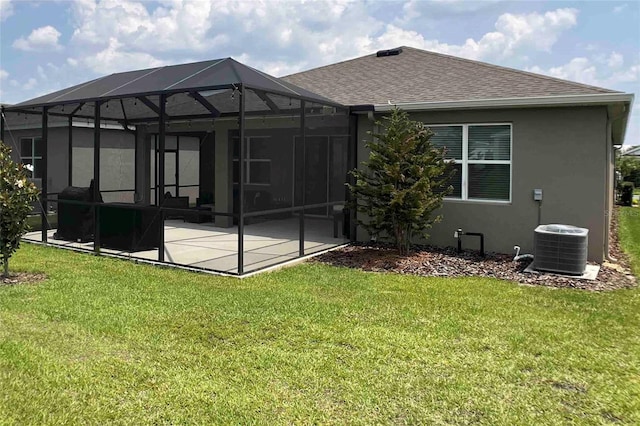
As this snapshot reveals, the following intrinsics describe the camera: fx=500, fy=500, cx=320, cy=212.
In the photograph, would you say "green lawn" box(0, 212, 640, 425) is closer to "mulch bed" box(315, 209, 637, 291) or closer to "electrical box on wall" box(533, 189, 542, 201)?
"mulch bed" box(315, 209, 637, 291)

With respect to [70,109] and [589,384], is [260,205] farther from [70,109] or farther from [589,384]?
[589,384]

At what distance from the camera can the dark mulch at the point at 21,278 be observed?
606 centimetres

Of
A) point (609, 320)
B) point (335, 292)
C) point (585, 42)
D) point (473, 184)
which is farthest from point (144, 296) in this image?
point (585, 42)

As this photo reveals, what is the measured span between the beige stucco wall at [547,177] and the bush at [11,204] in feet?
21.0

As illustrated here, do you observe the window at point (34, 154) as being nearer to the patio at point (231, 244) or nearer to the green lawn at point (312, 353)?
the patio at point (231, 244)

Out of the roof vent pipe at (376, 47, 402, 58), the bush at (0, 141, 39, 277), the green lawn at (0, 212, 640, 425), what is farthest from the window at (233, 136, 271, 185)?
the bush at (0, 141, 39, 277)

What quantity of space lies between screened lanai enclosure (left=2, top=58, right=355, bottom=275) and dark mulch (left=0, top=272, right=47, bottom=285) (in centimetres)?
161

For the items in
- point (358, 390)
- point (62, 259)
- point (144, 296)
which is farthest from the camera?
point (62, 259)

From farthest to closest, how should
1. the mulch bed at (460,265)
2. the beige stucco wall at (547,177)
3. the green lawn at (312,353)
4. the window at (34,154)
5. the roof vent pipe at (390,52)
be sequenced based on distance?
1. the window at (34,154)
2. the roof vent pipe at (390,52)
3. the beige stucco wall at (547,177)
4. the mulch bed at (460,265)
5. the green lawn at (312,353)

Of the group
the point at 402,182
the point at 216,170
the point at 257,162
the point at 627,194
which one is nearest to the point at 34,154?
the point at 216,170

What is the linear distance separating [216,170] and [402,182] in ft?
18.4

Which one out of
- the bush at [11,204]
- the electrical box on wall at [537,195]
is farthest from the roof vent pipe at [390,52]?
the bush at [11,204]

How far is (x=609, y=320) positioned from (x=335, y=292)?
282cm

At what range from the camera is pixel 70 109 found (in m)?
10.2
